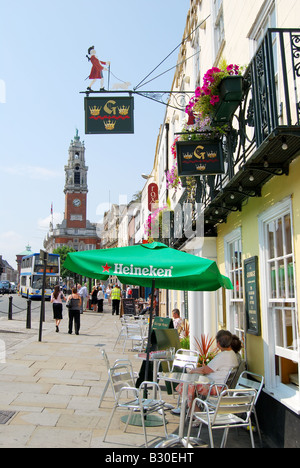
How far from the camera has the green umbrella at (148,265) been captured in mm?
5211

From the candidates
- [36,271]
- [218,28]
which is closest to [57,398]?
[218,28]

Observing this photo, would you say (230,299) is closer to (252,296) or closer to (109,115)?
(252,296)

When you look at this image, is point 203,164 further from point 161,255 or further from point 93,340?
point 93,340

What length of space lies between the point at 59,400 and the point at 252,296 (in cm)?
338

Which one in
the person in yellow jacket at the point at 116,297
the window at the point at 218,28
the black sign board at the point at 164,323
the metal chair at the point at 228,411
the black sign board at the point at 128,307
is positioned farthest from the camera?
the person in yellow jacket at the point at 116,297

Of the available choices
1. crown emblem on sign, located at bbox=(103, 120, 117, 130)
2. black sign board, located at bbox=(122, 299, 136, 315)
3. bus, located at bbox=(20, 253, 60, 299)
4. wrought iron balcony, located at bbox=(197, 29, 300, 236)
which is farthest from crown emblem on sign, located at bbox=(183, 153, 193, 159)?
bus, located at bbox=(20, 253, 60, 299)

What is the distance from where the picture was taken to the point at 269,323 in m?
5.76

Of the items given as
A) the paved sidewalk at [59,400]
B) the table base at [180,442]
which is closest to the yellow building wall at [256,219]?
the paved sidewalk at [59,400]

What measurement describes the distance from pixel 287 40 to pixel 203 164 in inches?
79.1

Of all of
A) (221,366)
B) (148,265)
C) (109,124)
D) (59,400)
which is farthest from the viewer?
(109,124)

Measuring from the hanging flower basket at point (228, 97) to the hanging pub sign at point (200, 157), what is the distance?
16.3 inches

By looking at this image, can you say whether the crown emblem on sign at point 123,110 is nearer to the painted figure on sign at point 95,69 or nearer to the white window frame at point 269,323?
the painted figure on sign at point 95,69

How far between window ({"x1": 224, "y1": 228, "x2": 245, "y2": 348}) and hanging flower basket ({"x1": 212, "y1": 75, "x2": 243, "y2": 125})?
6.26 ft

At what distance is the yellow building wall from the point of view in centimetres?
475
